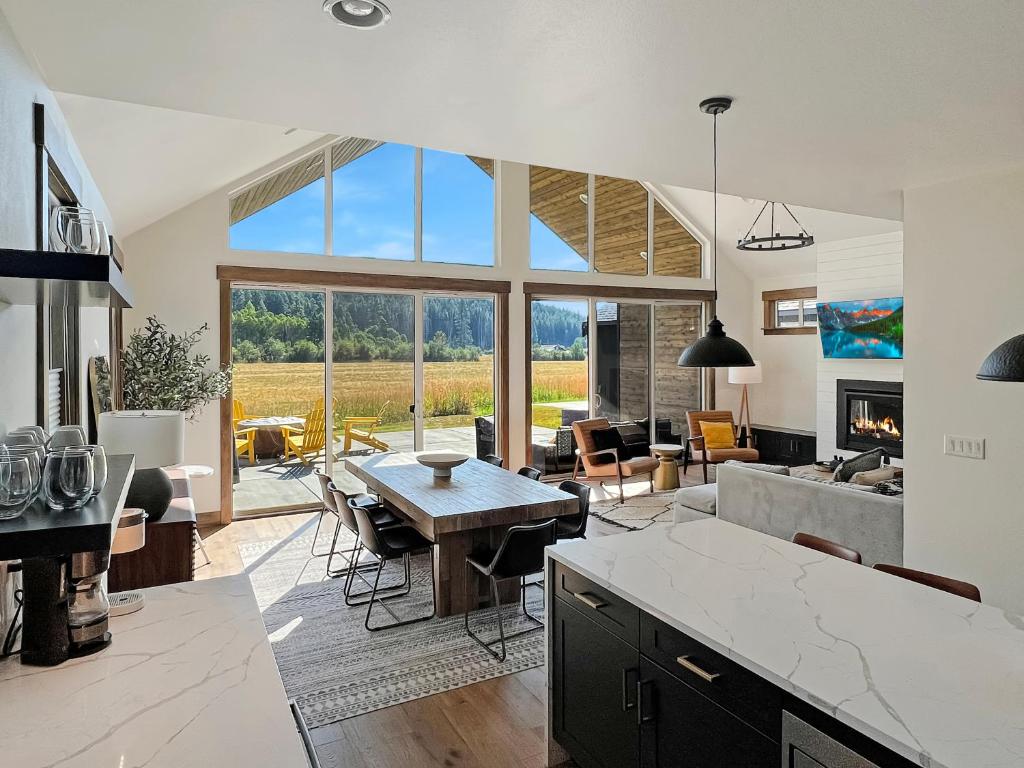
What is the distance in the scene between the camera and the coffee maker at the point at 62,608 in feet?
4.71

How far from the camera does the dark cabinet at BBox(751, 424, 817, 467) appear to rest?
845cm

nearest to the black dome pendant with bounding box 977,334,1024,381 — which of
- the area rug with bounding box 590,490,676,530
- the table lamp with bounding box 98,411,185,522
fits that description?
the table lamp with bounding box 98,411,185,522

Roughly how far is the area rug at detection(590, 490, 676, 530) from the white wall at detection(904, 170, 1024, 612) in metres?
2.62

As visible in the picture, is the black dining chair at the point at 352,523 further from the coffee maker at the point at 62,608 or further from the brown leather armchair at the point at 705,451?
the brown leather armchair at the point at 705,451

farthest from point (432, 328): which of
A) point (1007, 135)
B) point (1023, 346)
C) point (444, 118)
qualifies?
point (1023, 346)

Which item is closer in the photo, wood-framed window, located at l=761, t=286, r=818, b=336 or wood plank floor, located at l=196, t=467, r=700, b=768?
wood plank floor, located at l=196, t=467, r=700, b=768

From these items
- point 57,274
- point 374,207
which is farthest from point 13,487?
point 374,207

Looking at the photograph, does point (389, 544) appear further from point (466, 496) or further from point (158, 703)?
point (158, 703)

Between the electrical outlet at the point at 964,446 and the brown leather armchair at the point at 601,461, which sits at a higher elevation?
the electrical outlet at the point at 964,446

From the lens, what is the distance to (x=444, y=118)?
8.43 ft

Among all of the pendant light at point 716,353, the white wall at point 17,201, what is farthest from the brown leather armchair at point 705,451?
the white wall at point 17,201

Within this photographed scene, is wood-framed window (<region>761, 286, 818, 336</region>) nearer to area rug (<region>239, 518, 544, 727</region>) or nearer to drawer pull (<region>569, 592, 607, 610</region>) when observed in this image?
area rug (<region>239, 518, 544, 727</region>)

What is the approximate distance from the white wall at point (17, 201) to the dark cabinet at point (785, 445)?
8307mm

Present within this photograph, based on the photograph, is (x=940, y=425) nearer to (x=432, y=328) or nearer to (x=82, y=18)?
(x=82, y=18)
